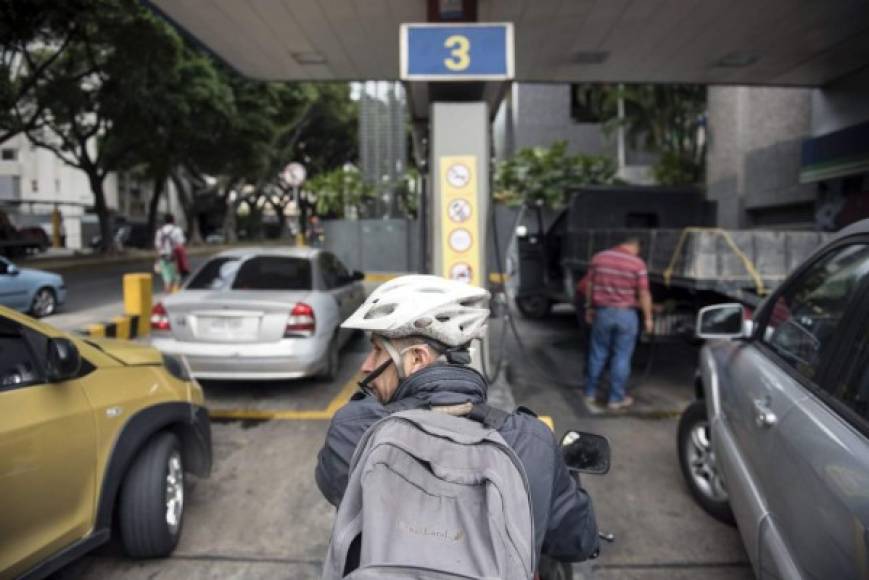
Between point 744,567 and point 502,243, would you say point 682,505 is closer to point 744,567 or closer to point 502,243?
point 744,567

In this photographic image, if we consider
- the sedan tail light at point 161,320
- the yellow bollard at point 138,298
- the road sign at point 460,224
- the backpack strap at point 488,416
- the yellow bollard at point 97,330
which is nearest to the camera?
the backpack strap at point 488,416

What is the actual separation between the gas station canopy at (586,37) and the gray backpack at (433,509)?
588 cm

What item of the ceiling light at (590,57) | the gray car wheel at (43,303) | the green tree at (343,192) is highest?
the ceiling light at (590,57)

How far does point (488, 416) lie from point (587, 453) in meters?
0.63

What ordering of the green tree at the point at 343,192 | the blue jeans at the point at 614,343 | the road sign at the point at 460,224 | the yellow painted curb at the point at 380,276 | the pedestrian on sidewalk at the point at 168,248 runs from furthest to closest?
1. the green tree at the point at 343,192
2. the yellow painted curb at the point at 380,276
3. the pedestrian on sidewalk at the point at 168,248
4. the blue jeans at the point at 614,343
5. the road sign at the point at 460,224

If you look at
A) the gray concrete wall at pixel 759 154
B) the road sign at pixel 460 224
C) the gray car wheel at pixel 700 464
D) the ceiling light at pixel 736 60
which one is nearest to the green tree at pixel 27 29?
the road sign at pixel 460 224

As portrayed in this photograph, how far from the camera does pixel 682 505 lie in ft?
13.4

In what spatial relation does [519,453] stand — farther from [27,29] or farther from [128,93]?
[128,93]

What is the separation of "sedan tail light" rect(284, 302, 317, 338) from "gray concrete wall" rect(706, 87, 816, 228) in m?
8.78

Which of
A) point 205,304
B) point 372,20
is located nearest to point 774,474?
point 205,304

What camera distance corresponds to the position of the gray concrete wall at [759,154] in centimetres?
1130

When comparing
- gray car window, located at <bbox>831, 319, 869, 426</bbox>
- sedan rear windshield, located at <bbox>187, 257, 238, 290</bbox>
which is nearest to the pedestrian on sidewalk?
sedan rear windshield, located at <bbox>187, 257, 238, 290</bbox>

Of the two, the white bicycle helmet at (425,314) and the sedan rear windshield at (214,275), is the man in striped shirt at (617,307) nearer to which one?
the sedan rear windshield at (214,275)

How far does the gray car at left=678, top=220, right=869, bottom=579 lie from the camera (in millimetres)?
1843
